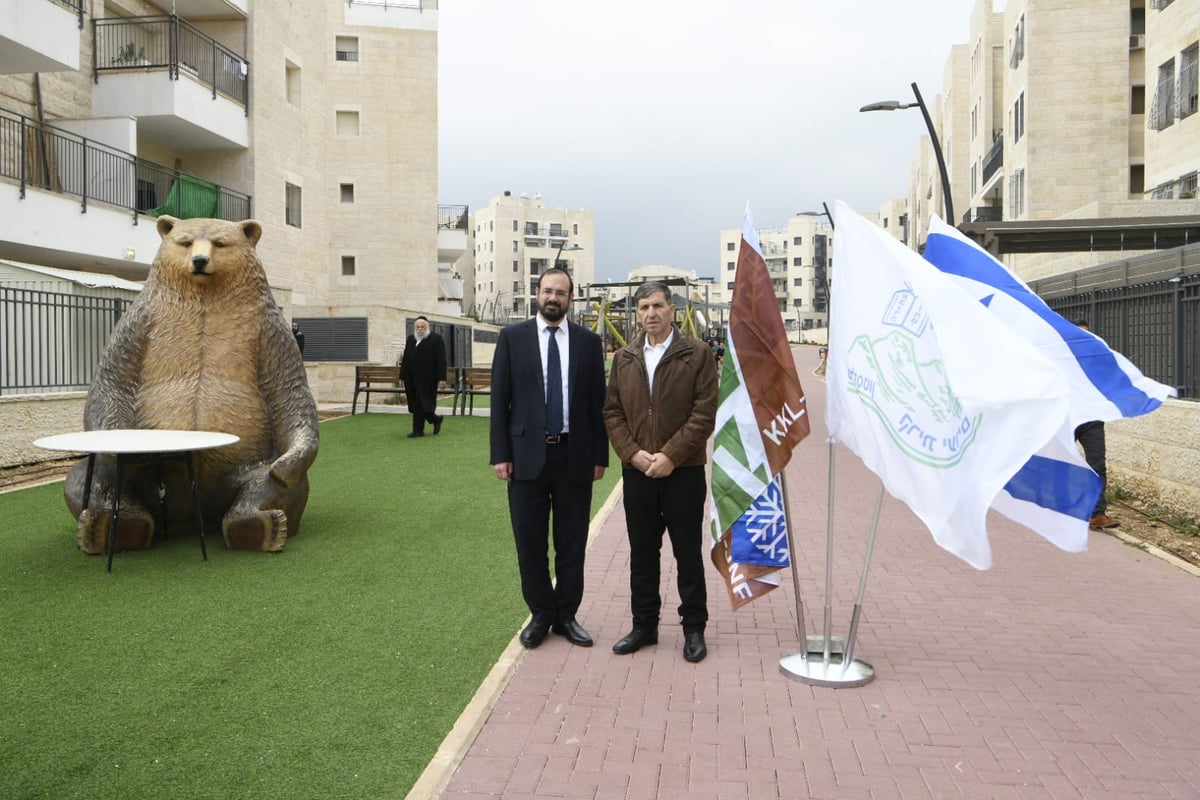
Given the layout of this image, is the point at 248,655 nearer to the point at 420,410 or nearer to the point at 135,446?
the point at 135,446

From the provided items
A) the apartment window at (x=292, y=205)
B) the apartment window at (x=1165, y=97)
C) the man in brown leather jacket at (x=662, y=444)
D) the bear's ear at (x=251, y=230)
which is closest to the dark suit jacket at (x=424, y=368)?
the bear's ear at (x=251, y=230)

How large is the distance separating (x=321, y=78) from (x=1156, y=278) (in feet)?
79.6

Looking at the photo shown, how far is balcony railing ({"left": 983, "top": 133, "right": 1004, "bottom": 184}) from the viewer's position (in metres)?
37.8

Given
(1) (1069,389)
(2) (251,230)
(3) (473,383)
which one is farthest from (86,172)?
(1) (1069,389)

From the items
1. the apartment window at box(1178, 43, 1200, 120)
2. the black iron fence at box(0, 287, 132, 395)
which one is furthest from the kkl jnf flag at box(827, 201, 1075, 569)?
the apartment window at box(1178, 43, 1200, 120)

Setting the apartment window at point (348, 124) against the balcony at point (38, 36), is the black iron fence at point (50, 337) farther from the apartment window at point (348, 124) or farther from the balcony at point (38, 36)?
the apartment window at point (348, 124)

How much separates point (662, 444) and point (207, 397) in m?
3.85

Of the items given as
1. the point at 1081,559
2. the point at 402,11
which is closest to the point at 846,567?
the point at 1081,559

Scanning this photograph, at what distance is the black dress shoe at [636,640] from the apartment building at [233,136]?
1349 centimetres

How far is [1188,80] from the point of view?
21.5m

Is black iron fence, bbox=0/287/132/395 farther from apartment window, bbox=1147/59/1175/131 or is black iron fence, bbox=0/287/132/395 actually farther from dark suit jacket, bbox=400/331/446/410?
apartment window, bbox=1147/59/1175/131

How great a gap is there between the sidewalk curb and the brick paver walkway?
44 millimetres

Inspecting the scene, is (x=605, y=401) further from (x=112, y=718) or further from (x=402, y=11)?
(x=402, y=11)

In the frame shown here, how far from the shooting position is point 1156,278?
32.6ft
